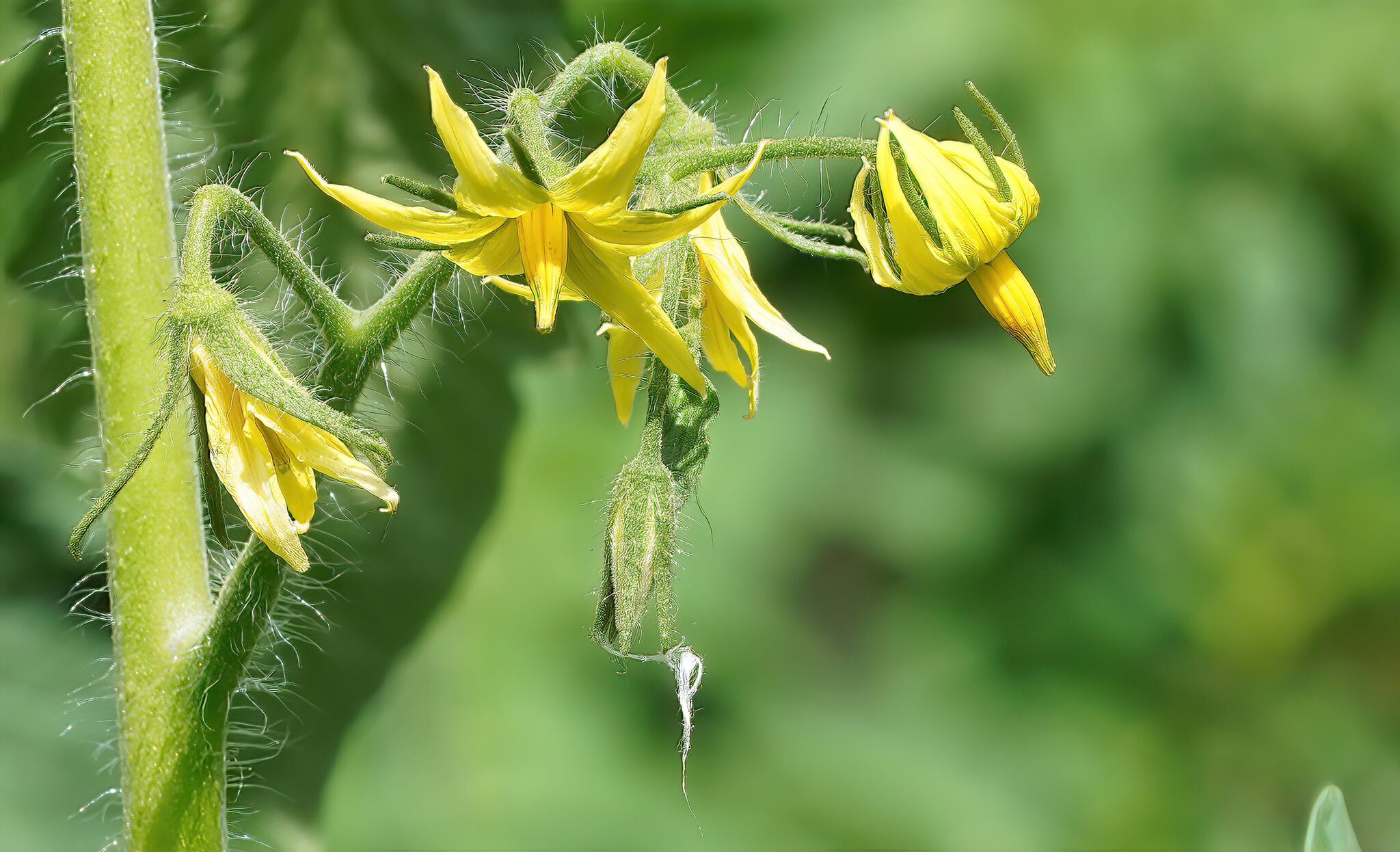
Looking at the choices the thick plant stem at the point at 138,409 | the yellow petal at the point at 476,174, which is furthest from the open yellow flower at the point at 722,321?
the thick plant stem at the point at 138,409

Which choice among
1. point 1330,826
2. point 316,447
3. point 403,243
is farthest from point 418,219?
point 1330,826

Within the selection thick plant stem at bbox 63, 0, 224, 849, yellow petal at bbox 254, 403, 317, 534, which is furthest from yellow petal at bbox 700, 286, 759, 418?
thick plant stem at bbox 63, 0, 224, 849

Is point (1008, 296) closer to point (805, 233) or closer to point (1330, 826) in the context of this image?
point (805, 233)

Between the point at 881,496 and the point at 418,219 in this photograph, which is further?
the point at 881,496

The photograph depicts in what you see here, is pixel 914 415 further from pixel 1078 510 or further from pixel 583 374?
pixel 583 374

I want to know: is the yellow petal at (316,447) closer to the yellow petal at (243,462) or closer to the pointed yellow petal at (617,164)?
the yellow petal at (243,462)

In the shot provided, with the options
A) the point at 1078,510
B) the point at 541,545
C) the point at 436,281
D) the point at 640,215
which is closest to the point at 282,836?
the point at 541,545
